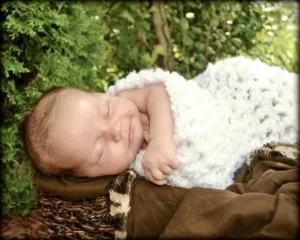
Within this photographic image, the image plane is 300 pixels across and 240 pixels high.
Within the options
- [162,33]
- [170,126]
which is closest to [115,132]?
[170,126]

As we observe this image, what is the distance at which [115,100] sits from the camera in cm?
175

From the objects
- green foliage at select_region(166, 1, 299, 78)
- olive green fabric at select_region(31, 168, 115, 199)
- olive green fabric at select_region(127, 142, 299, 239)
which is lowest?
green foliage at select_region(166, 1, 299, 78)

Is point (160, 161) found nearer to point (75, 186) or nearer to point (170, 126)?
point (170, 126)

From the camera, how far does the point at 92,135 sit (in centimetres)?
162

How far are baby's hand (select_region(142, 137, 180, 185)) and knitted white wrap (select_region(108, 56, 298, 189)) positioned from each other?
0.11 ft

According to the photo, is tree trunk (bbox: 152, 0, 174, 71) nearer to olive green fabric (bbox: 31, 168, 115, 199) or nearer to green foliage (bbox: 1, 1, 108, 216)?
green foliage (bbox: 1, 1, 108, 216)

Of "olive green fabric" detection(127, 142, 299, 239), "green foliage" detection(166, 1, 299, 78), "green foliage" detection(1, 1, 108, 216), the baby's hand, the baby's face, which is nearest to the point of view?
"olive green fabric" detection(127, 142, 299, 239)

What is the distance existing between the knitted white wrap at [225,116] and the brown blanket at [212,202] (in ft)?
0.25

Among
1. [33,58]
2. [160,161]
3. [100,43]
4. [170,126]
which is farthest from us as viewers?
[100,43]

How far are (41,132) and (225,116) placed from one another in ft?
2.30

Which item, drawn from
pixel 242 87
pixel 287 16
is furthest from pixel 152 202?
pixel 287 16

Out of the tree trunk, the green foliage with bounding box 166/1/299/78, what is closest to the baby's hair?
the tree trunk

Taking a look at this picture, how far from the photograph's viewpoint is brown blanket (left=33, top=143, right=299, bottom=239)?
1.19m

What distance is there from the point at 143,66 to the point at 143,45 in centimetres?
21
